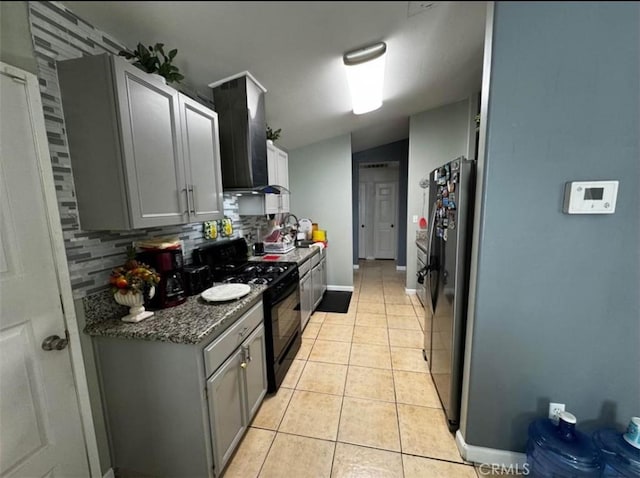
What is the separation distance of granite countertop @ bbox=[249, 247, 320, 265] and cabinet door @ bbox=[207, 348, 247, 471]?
50.5 inches

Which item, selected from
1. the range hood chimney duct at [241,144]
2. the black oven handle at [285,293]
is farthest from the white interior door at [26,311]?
the black oven handle at [285,293]

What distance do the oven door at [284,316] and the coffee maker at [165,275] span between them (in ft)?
2.07

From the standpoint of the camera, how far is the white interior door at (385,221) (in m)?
6.25

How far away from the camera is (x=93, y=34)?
47.0 inches

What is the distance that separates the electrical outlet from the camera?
4.16ft

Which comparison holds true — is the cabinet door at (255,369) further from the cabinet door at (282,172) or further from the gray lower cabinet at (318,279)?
the cabinet door at (282,172)

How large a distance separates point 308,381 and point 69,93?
2.25 meters

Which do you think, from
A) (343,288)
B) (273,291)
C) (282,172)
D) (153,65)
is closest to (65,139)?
(153,65)

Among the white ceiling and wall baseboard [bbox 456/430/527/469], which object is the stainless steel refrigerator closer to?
wall baseboard [bbox 456/430/527/469]

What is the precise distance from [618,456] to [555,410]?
23cm

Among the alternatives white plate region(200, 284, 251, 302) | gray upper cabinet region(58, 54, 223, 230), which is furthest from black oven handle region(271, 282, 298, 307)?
gray upper cabinet region(58, 54, 223, 230)

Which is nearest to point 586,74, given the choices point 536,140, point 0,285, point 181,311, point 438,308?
point 536,140

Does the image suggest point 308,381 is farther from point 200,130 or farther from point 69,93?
point 69,93

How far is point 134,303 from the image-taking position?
122cm
